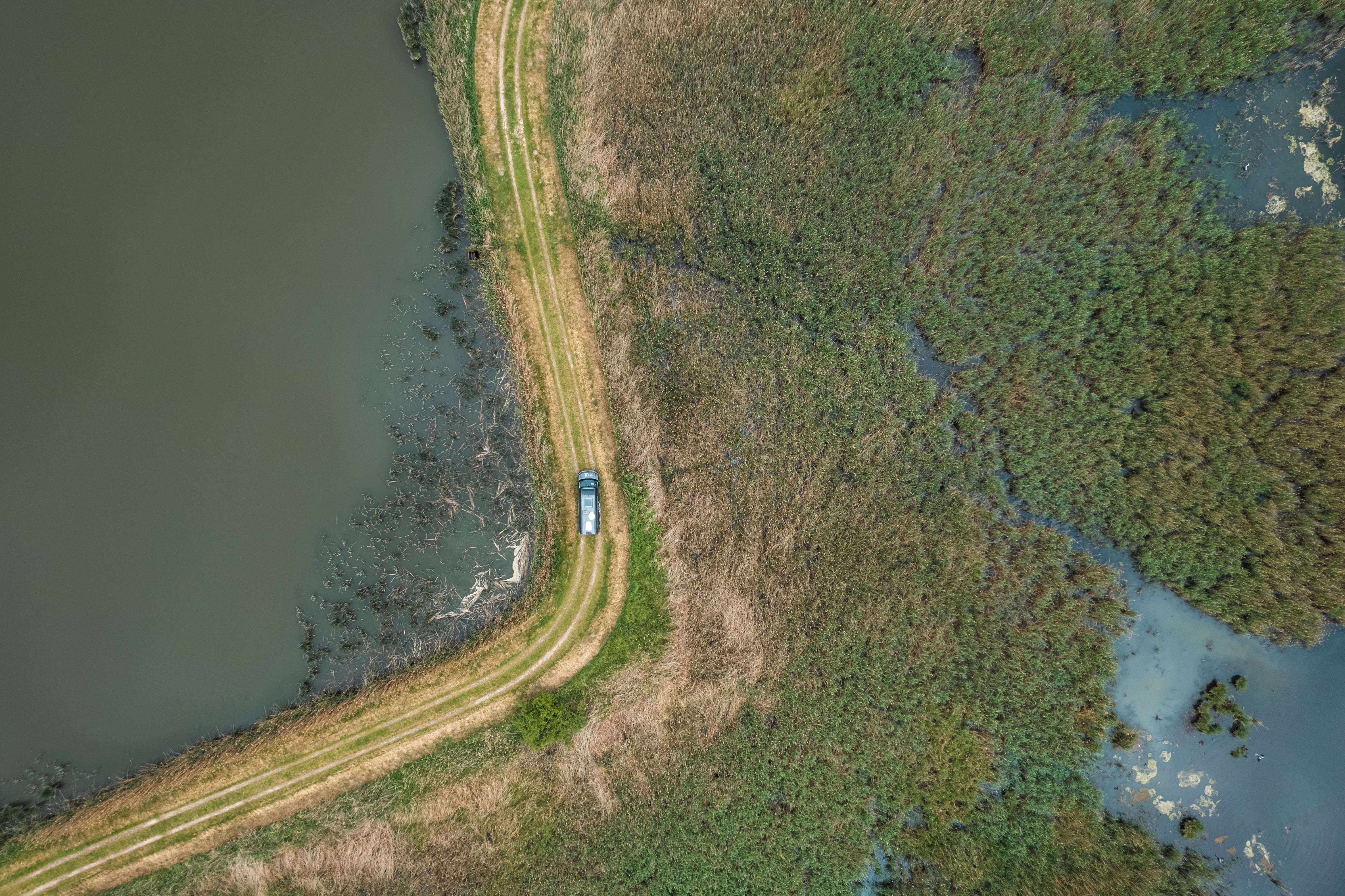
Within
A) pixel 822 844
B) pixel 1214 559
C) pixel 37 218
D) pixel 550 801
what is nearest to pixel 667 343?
pixel 550 801

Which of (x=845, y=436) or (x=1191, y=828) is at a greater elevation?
(x=845, y=436)

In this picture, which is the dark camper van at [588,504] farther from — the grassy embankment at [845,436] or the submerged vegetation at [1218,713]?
the submerged vegetation at [1218,713]

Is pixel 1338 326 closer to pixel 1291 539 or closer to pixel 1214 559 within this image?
pixel 1291 539

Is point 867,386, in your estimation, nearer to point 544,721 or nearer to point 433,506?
point 433,506

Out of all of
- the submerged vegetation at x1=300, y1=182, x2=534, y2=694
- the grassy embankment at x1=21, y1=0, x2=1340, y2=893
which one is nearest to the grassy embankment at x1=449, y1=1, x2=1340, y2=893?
the grassy embankment at x1=21, y1=0, x2=1340, y2=893

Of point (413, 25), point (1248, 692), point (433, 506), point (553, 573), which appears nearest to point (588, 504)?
point (553, 573)

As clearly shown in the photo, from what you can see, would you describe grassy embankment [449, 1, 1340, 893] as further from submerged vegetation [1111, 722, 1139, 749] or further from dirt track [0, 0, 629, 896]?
dirt track [0, 0, 629, 896]
